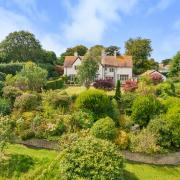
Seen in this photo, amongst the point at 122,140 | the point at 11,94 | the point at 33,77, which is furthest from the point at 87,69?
the point at 122,140

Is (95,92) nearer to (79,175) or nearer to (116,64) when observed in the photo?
(79,175)

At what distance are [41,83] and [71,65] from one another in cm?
2038

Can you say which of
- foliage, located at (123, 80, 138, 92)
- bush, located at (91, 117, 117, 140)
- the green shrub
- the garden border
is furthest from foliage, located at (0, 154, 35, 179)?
foliage, located at (123, 80, 138, 92)

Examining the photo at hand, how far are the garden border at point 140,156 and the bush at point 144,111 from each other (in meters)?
5.05

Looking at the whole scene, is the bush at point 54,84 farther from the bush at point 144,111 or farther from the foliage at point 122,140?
the foliage at point 122,140

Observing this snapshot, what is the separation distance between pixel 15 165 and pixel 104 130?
737 centimetres

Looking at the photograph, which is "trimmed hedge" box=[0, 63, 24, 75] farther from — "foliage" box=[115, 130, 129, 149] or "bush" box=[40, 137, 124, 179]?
"bush" box=[40, 137, 124, 179]

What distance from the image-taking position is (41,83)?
1866 inches

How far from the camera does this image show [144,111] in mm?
35125

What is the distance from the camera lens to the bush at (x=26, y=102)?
3591 centimetres

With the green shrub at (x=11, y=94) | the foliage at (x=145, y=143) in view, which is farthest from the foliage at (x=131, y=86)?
the foliage at (x=145, y=143)

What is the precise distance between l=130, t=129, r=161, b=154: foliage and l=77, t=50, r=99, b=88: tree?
23.9m

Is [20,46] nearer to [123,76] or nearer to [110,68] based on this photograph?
[110,68]

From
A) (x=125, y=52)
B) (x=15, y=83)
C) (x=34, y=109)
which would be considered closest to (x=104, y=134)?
(x=34, y=109)
